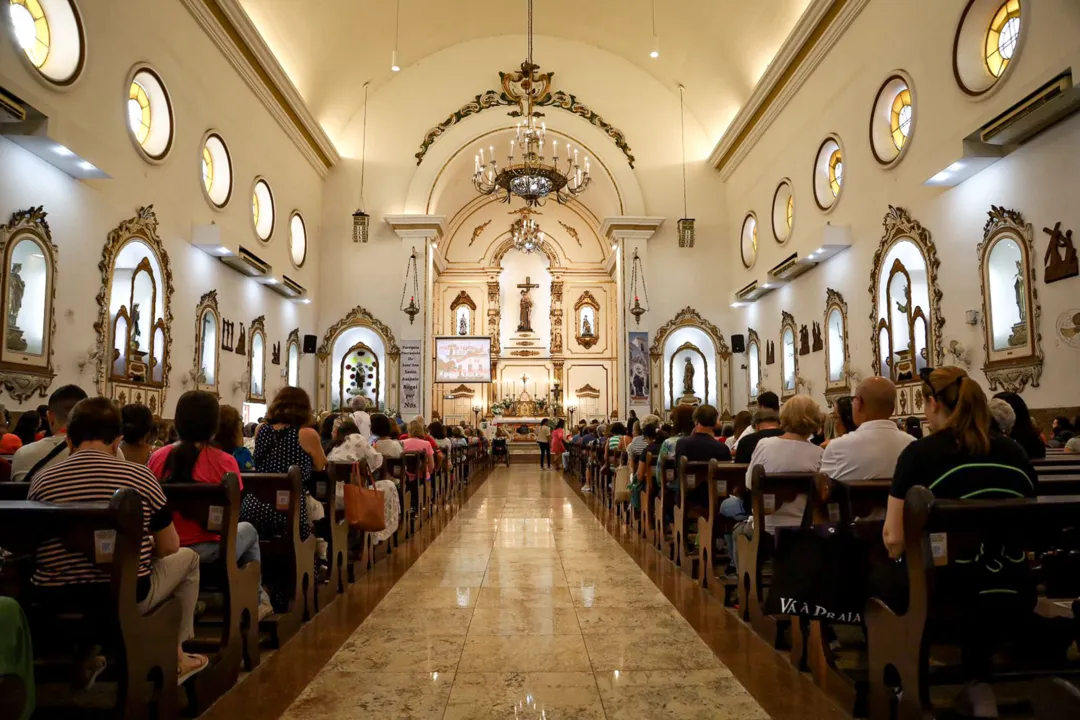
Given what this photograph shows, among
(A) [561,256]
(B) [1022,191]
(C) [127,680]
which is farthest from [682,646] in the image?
(A) [561,256]

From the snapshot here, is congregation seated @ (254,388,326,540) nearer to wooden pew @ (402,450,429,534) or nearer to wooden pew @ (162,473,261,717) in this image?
wooden pew @ (162,473,261,717)

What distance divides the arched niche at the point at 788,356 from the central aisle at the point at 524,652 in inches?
364

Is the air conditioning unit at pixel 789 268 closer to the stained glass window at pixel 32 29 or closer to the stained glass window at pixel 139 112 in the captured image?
the stained glass window at pixel 139 112

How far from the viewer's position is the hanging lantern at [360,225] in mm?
17359

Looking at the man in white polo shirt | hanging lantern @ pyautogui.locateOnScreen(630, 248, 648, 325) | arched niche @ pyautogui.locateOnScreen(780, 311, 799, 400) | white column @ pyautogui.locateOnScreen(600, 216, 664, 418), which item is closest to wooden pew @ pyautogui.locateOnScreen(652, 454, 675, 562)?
the man in white polo shirt

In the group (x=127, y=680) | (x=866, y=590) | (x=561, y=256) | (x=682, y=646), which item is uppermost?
(x=561, y=256)

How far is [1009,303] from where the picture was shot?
26.3 feet

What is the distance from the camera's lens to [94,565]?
2.49 meters

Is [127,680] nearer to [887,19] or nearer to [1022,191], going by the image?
[1022,191]

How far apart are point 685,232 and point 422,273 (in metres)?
6.42

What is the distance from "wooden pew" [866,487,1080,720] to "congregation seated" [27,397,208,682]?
2.46 meters

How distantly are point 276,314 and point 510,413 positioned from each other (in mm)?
9060

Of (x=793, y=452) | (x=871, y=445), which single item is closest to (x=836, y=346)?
(x=793, y=452)

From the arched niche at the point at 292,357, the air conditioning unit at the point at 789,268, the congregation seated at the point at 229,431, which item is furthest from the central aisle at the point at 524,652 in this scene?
the arched niche at the point at 292,357
